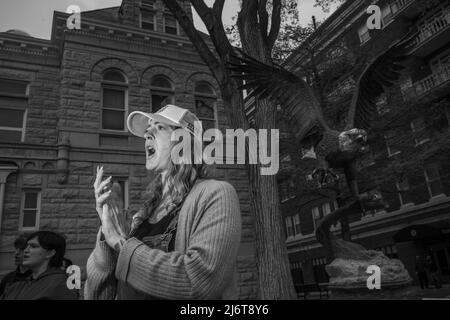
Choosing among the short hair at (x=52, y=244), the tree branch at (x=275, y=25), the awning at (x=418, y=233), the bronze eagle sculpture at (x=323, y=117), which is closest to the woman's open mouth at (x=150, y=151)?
the short hair at (x=52, y=244)

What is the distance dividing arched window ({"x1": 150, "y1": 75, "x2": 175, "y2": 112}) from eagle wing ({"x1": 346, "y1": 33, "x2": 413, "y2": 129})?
868 cm

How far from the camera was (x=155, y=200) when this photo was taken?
4.78 ft

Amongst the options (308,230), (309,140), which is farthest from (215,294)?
(308,230)

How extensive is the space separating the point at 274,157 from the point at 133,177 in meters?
5.46

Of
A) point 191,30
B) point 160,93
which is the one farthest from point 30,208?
point 191,30

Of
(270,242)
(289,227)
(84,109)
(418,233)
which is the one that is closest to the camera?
(270,242)

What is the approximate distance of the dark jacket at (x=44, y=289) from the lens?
106 inches

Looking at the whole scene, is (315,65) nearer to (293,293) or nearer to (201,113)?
(201,113)

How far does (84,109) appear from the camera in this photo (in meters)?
10.7

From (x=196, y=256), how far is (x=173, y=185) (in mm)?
395

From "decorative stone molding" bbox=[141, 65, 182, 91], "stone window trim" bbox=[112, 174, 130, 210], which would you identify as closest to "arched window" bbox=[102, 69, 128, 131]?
"decorative stone molding" bbox=[141, 65, 182, 91]

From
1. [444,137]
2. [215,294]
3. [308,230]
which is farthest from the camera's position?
[308,230]

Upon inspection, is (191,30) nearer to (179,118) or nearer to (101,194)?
(179,118)

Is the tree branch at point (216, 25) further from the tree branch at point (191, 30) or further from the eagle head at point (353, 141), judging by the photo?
the eagle head at point (353, 141)
